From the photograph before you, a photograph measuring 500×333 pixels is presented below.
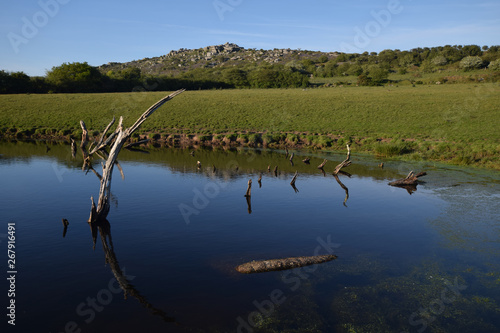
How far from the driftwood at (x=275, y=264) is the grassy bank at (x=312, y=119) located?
106 feet

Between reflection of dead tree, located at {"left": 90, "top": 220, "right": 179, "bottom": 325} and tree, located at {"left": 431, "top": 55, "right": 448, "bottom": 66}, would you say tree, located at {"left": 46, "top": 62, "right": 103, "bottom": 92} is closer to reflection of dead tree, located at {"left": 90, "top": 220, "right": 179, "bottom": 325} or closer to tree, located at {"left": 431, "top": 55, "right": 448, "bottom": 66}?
reflection of dead tree, located at {"left": 90, "top": 220, "right": 179, "bottom": 325}

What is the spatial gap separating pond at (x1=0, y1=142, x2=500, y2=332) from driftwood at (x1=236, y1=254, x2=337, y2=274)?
30 centimetres

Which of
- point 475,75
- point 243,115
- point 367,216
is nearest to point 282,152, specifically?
point 243,115

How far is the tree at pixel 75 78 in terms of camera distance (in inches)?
4131

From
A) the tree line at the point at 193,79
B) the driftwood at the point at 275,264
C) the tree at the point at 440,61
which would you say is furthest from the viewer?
the tree at the point at 440,61

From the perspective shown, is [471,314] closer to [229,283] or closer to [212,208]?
[229,283]

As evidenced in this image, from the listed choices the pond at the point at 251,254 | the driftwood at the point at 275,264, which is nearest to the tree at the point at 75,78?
the pond at the point at 251,254

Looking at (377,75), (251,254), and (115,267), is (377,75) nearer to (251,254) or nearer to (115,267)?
(251,254)

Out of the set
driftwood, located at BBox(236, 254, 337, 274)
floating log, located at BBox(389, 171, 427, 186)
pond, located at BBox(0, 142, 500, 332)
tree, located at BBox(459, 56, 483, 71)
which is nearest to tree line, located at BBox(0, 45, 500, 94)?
tree, located at BBox(459, 56, 483, 71)

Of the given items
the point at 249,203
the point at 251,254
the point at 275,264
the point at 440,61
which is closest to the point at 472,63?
the point at 440,61

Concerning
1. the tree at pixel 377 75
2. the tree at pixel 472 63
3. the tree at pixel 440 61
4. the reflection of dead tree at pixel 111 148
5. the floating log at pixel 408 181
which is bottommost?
the floating log at pixel 408 181

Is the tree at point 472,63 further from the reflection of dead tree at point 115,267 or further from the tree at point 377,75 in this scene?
the reflection of dead tree at point 115,267

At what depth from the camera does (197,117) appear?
233 ft

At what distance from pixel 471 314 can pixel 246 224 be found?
12.1m
